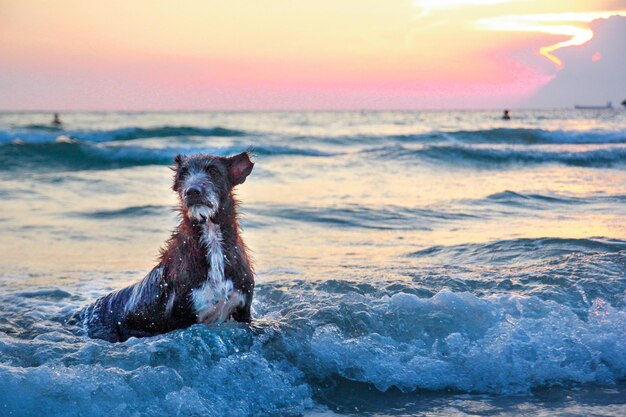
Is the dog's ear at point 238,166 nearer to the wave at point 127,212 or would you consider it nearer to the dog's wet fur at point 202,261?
the dog's wet fur at point 202,261

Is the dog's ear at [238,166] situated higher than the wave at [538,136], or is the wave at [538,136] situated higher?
the wave at [538,136]

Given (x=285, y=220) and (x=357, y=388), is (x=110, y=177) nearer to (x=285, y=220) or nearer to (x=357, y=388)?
(x=285, y=220)

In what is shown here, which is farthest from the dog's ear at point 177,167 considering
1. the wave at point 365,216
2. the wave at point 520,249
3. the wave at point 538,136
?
the wave at point 538,136

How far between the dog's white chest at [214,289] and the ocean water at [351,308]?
134 millimetres

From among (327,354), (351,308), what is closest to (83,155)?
(351,308)

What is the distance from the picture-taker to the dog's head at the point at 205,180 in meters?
5.64

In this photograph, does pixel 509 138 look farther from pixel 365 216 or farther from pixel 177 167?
pixel 177 167

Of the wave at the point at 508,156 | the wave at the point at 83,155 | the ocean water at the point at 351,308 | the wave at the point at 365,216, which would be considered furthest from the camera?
the wave at the point at 83,155

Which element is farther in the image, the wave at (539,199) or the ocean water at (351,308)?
the wave at (539,199)

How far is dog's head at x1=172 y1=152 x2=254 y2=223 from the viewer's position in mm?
5637

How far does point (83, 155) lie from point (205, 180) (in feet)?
79.0

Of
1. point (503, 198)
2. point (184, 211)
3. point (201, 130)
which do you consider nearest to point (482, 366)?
point (184, 211)

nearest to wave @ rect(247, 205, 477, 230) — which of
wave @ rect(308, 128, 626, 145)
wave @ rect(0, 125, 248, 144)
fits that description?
wave @ rect(308, 128, 626, 145)

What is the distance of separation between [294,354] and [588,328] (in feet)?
7.95
